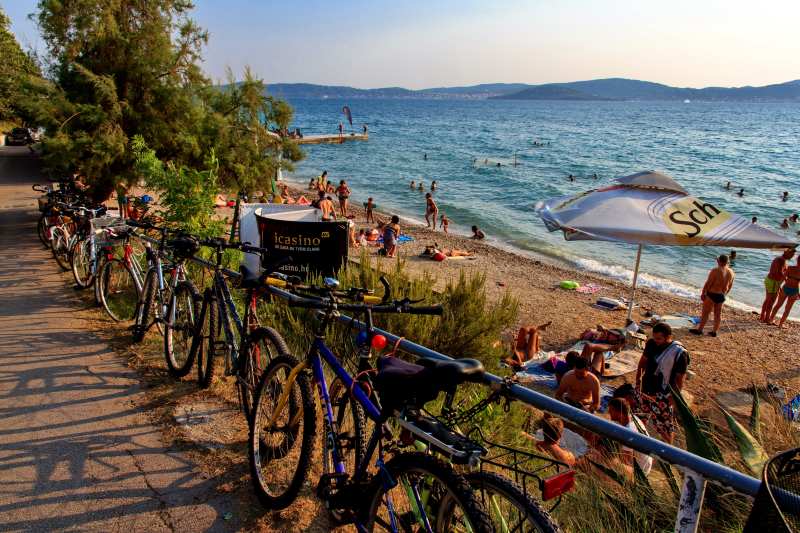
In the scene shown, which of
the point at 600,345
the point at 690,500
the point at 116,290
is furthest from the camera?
the point at 600,345

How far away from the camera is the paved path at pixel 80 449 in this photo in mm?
3096

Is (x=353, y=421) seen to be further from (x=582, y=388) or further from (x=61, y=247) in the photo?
(x=61, y=247)

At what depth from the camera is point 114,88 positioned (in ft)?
39.4

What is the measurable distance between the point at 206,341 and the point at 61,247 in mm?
6043

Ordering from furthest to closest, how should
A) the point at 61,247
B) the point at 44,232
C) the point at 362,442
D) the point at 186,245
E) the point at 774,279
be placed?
the point at 774,279 < the point at 44,232 < the point at 61,247 < the point at 186,245 < the point at 362,442

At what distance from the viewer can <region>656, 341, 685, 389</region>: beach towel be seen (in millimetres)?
7244

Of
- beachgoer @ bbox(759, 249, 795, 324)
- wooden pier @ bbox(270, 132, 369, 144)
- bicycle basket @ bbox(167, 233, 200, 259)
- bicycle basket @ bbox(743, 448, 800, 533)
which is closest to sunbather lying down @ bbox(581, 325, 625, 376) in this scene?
beachgoer @ bbox(759, 249, 795, 324)

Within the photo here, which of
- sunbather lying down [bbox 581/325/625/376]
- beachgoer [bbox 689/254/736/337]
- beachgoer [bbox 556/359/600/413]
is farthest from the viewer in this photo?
beachgoer [bbox 689/254/736/337]

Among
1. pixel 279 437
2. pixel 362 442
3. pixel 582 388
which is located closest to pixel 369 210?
pixel 582 388

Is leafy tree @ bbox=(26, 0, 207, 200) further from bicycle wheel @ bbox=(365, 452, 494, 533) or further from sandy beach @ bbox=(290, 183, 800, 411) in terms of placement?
bicycle wheel @ bbox=(365, 452, 494, 533)

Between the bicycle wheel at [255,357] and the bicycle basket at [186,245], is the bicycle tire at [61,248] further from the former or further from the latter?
the bicycle wheel at [255,357]

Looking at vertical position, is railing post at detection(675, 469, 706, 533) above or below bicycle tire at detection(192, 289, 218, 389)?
above

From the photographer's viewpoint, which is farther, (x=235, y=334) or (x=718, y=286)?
(x=718, y=286)

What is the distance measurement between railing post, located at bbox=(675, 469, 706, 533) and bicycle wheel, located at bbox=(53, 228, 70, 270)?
9319 millimetres
